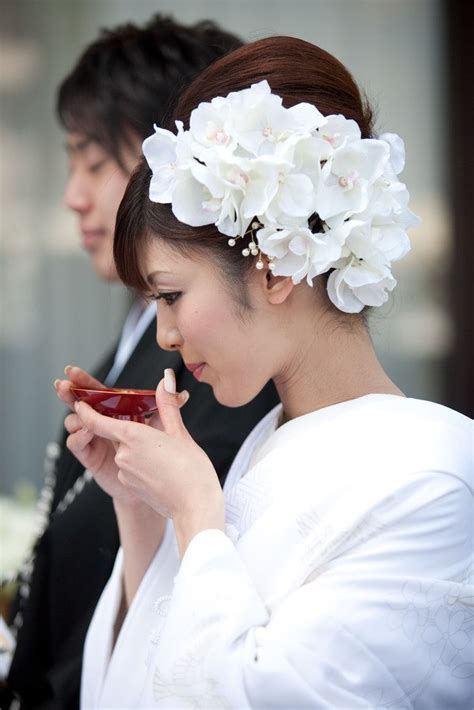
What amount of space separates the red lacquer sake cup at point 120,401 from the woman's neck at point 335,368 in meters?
0.21

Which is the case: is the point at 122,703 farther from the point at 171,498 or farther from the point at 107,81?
the point at 107,81

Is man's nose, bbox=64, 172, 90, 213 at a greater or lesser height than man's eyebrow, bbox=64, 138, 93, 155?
lesser

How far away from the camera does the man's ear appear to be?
1.43 m

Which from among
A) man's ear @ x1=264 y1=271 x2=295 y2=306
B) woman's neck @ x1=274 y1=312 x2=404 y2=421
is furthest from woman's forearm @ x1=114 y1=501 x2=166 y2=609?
man's ear @ x1=264 y1=271 x2=295 y2=306

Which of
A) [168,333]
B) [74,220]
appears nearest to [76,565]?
[168,333]

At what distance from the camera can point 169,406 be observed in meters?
1.46

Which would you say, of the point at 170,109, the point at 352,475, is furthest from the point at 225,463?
the point at 170,109

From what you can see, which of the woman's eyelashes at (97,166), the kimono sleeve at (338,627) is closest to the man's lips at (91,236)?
the woman's eyelashes at (97,166)

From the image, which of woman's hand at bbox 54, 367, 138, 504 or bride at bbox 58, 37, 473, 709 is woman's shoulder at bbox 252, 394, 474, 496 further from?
woman's hand at bbox 54, 367, 138, 504

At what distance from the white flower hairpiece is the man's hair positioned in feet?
2.35

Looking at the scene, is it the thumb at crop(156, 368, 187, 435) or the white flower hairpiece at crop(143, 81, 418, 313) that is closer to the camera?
the white flower hairpiece at crop(143, 81, 418, 313)

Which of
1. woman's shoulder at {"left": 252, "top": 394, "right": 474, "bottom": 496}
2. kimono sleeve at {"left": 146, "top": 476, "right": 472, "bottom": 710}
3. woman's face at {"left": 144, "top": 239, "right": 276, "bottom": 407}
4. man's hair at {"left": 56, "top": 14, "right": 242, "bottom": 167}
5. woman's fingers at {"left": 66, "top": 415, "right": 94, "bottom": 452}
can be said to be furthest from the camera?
man's hair at {"left": 56, "top": 14, "right": 242, "bottom": 167}

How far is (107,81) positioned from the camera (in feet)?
7.04

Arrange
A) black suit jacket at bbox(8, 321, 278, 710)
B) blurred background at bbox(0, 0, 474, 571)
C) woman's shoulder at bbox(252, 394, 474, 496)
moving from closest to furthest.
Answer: woman's shoulder at bbox(252, 394, 474, 496)
black suit jacket at bbox(8, 321, 278, 710)
blurred background at bbox(0, 0, 474, 571)
